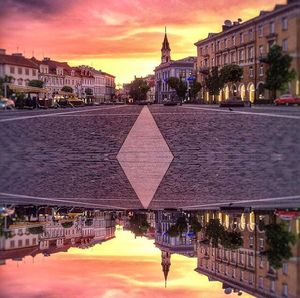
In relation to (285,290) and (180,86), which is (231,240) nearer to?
(285,290)

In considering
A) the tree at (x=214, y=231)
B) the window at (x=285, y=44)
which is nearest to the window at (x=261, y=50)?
the window at (x=285, y=44)

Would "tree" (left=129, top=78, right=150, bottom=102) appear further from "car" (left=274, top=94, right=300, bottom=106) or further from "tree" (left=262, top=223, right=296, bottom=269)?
"tree" (left=262, top=223, right=296, bottom=269)

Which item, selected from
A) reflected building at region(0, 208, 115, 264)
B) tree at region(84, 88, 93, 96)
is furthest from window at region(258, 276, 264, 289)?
tree at region(84, 88, 93, 96)

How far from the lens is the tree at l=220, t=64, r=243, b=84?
88.2 ft

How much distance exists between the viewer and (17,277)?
4988mm

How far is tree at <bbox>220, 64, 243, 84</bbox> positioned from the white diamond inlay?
3738 mm

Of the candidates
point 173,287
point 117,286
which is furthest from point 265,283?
point 117,286

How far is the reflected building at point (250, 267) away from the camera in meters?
4.69

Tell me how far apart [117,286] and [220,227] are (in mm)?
3082

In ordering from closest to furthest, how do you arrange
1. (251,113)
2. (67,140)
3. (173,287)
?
(173,287) → (67,140) → (251,113)

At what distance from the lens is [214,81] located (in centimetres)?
2880

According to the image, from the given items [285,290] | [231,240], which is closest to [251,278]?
[285,290]

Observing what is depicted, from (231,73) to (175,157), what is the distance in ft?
27.4

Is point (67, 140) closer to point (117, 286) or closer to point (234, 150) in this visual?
point (234, 150)
